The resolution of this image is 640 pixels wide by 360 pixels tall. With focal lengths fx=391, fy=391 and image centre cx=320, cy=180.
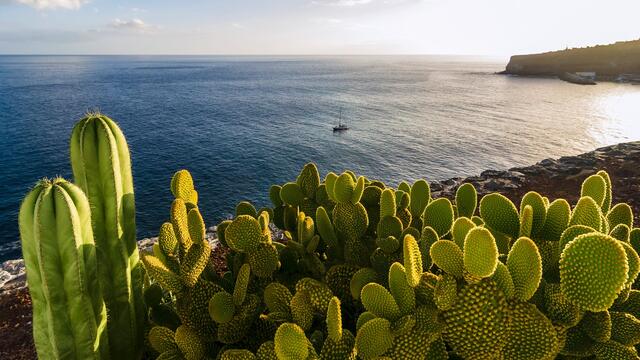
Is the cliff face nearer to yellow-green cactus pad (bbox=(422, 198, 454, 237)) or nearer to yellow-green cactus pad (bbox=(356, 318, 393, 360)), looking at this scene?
yellow-green cactus pad (bbox=(422, 198, 454, 237))

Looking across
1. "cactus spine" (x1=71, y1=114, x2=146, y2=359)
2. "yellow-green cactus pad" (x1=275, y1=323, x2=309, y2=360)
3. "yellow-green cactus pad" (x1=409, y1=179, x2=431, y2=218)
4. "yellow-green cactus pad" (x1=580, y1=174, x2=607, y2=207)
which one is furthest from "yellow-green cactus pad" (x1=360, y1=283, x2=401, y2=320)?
"cactus spine" (x1=71, y1=114, x2=146, y2=359)

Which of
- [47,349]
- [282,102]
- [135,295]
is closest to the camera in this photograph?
[47,349]

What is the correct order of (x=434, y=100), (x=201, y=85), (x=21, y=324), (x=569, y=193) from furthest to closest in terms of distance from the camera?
(x=201, y=85) → (x=434, y=100) → (x=569, y=193) → (x=21, y=324)

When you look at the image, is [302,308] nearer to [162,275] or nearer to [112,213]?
[162,275]

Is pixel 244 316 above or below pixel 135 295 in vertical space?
above

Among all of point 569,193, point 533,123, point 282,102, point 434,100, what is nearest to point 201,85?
point 282,102

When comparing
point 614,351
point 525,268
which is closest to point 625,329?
point 614,351

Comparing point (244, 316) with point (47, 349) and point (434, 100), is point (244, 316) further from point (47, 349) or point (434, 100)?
point (434, 100)
